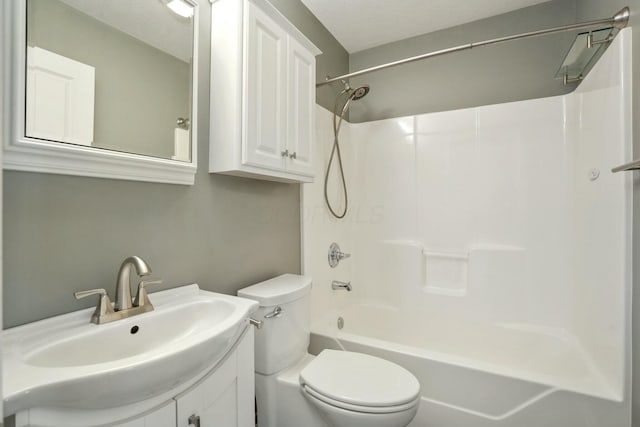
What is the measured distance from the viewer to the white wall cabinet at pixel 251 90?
4.20ft

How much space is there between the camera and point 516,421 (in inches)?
52.4

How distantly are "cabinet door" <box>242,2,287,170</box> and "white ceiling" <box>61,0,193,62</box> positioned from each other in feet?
0.86

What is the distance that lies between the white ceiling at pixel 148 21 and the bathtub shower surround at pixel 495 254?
100 cm

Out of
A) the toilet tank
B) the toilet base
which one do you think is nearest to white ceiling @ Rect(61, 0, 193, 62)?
the toilet tank

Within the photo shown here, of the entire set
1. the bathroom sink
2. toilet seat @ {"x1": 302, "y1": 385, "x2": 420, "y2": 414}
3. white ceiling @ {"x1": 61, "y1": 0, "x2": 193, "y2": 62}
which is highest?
white ceiling @ {"x1": 61, "y1": 0, "x2": 193, "y2": 62}

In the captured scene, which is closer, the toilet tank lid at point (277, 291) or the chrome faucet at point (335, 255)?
the toilet tank lid at point (277, 291)

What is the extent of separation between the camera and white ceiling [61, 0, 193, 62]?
101cm

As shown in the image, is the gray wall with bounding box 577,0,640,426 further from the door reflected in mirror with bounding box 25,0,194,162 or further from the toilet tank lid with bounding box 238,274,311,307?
the door reflected in mirror with bounding box 25,0,194,162

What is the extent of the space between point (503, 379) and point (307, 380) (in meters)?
0.86

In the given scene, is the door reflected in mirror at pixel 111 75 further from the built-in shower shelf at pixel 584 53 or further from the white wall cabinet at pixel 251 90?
the built-in shower shelf at pixel 584 53

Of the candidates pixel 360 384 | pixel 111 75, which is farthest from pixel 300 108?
pixel 360 384

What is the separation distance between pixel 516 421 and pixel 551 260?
1043mm

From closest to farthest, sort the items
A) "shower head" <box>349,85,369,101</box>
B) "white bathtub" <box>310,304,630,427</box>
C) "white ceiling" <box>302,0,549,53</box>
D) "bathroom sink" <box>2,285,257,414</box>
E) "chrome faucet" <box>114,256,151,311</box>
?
"bathroom sink" <box>2,285,257,414</box>, "chrome faucet" <box>114,256,151,311</box>, "white bathtub" <box>310,304,630,427</box>, "white ceiling" <box>302,0,549,53</box>, "shower head" <box>349,85,369,101</box>

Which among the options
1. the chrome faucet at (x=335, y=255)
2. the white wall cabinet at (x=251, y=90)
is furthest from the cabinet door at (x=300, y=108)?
the chrome faucet at (x=335, y=255)
